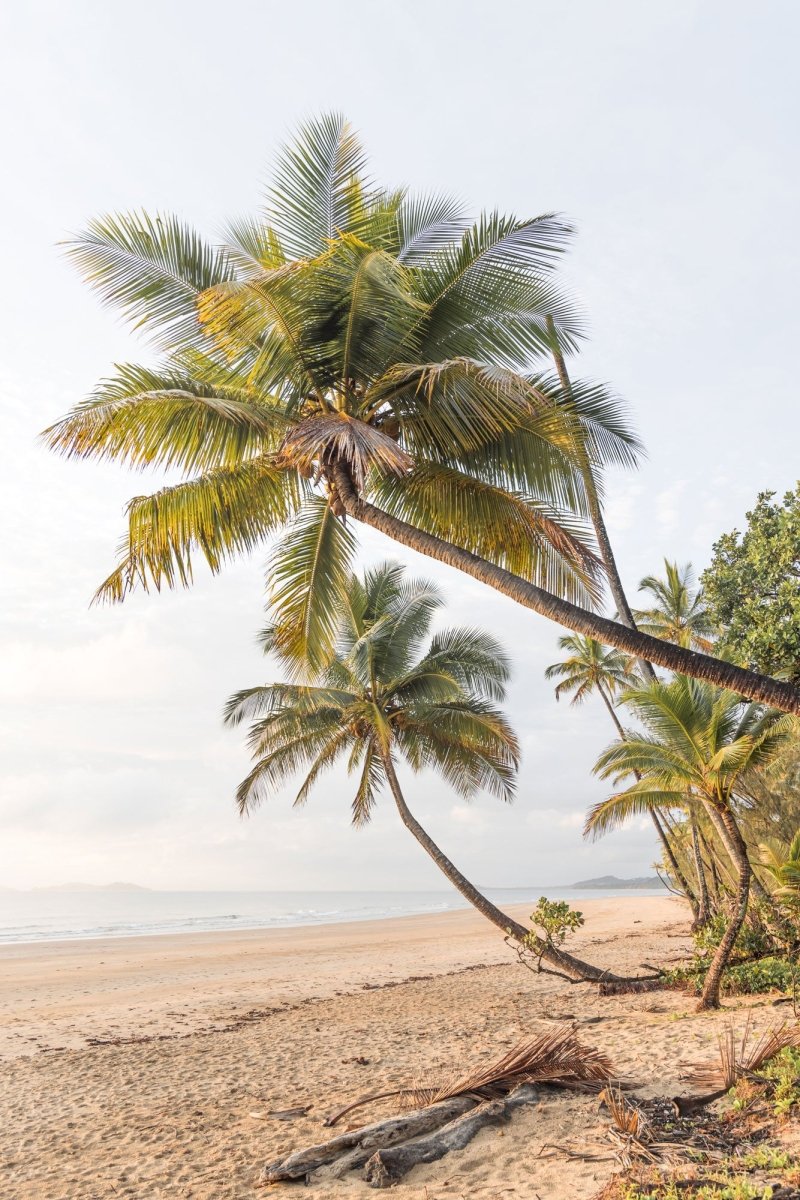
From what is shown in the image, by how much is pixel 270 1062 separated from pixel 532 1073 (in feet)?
12.8

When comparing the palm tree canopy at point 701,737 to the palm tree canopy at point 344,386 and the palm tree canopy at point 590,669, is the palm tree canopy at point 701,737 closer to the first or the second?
the palm tree canopy at point 344,386

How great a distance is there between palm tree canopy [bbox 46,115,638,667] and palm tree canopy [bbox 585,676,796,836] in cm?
290

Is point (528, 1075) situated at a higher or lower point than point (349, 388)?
lower

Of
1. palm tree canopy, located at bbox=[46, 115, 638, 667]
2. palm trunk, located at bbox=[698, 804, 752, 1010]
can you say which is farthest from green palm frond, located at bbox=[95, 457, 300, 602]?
palm trunk, located at bbox=[698, 804, 752, 1010]

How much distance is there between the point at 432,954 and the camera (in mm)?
22875

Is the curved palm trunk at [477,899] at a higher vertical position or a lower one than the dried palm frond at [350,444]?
lower

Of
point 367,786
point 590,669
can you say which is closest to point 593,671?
point 590,669

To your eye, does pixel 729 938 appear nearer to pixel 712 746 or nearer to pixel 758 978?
pixel 758 978

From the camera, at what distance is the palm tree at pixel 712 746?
9625mm

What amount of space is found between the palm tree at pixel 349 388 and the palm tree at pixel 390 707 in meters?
7.31

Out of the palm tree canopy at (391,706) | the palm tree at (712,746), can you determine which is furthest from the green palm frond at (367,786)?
the palm tree at (712,746)

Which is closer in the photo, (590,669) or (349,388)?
(349,388)

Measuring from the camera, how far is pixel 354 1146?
5281 mm

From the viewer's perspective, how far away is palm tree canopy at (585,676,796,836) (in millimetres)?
9680
